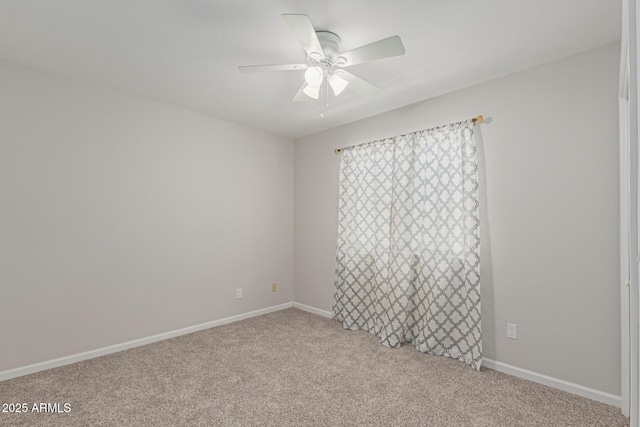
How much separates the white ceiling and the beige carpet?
2.35 meters

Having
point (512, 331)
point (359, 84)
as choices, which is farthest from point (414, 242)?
point (359, 84)

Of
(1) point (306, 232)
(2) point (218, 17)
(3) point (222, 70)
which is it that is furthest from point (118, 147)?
(1) point (306, 232)

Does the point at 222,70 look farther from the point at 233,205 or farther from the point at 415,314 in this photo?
the point at 415,314

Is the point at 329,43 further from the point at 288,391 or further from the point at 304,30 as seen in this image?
the point at 288,391

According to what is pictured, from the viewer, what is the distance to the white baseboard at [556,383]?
85.6 inches

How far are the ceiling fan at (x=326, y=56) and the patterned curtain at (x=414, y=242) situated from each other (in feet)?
3.22

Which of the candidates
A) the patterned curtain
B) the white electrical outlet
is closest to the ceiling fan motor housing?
the patterned curtain

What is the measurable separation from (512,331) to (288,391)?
5.81 ft

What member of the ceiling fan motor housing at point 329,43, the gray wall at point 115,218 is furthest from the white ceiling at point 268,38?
the gray wall at point 115,218

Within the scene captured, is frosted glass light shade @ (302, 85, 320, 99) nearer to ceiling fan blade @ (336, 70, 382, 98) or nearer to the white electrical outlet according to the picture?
ceiling fan blade @ (336, 70, 382, 98)

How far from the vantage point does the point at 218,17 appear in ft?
6.44

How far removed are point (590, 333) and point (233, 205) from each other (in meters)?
3.40

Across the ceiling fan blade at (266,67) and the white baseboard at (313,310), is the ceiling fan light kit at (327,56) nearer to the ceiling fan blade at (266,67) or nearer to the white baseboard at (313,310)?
the ceiling fan blade at (266,67)

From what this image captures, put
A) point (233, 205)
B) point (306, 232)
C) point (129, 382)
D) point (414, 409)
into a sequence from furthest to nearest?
point (306, 232) → point (233, 205) → point (129, 382) → point (414, 409)
